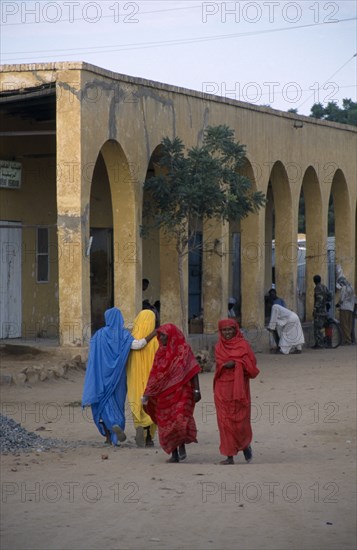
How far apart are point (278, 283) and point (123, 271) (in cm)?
733

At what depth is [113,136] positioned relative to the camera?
55.7 feet

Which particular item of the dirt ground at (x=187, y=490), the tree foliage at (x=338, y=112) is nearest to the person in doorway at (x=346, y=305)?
the dirt ground at (x=187, y=490)

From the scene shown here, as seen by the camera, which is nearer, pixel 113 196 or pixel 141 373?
pixel 141 373

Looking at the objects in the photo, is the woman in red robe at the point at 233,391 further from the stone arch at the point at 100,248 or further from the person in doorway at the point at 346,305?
the person in doorway at the point at 346,305

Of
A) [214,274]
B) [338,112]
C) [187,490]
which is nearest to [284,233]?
[214,274]

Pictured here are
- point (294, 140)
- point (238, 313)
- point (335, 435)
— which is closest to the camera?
point (335, 435)

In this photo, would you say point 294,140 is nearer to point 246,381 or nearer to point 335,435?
point 335,435

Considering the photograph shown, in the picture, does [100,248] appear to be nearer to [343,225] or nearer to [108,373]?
[343,225]

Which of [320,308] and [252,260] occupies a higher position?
[252,260]

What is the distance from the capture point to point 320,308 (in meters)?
23.2

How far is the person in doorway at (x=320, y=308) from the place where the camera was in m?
23.0

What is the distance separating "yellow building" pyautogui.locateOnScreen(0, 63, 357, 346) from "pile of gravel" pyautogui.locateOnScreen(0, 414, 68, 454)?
5.15 m

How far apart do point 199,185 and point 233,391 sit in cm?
735

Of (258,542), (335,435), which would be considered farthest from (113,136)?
(258,542)
